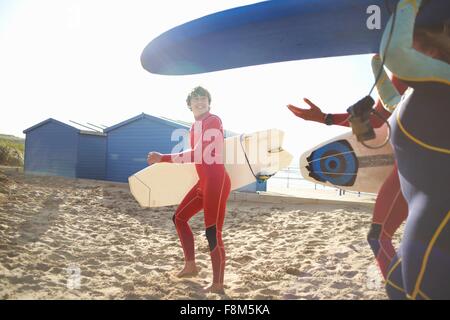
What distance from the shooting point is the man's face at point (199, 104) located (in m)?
2.74

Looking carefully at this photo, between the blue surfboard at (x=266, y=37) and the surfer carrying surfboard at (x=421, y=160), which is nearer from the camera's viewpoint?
the surfer carrying surfboard at (x=421, y=160)

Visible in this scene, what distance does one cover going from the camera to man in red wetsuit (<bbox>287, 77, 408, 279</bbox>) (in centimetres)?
191

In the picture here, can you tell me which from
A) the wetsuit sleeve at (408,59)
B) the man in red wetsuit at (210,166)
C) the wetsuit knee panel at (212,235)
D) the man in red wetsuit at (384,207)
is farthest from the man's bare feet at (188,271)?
the wetsuit sleeve at (408,59)

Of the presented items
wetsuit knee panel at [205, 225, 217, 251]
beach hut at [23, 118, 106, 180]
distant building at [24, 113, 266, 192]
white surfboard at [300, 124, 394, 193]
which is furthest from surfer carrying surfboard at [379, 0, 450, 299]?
beach hut at [23, 118, 106, 180]

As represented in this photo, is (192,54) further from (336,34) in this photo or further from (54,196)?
(54,196)

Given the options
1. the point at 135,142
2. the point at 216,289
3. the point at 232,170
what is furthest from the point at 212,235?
the point at 135,142

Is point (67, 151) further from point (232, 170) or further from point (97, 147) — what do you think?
point (232, 170)

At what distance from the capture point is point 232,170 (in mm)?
3131

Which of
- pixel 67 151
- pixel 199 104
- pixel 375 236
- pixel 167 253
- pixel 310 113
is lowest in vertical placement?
pixel 167 253

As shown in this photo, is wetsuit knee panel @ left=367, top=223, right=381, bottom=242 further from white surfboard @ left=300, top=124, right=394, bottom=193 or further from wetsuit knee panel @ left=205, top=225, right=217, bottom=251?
wetsuit knee panel @ left=205, top=225, right=217, bottom=251

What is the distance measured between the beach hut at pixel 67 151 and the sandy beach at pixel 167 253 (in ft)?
20.7

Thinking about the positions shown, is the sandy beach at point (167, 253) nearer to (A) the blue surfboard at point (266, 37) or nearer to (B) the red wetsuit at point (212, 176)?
(B) the red wetsuit at point (212, 176)

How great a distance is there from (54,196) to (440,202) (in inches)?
323

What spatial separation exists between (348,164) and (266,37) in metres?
1.05
